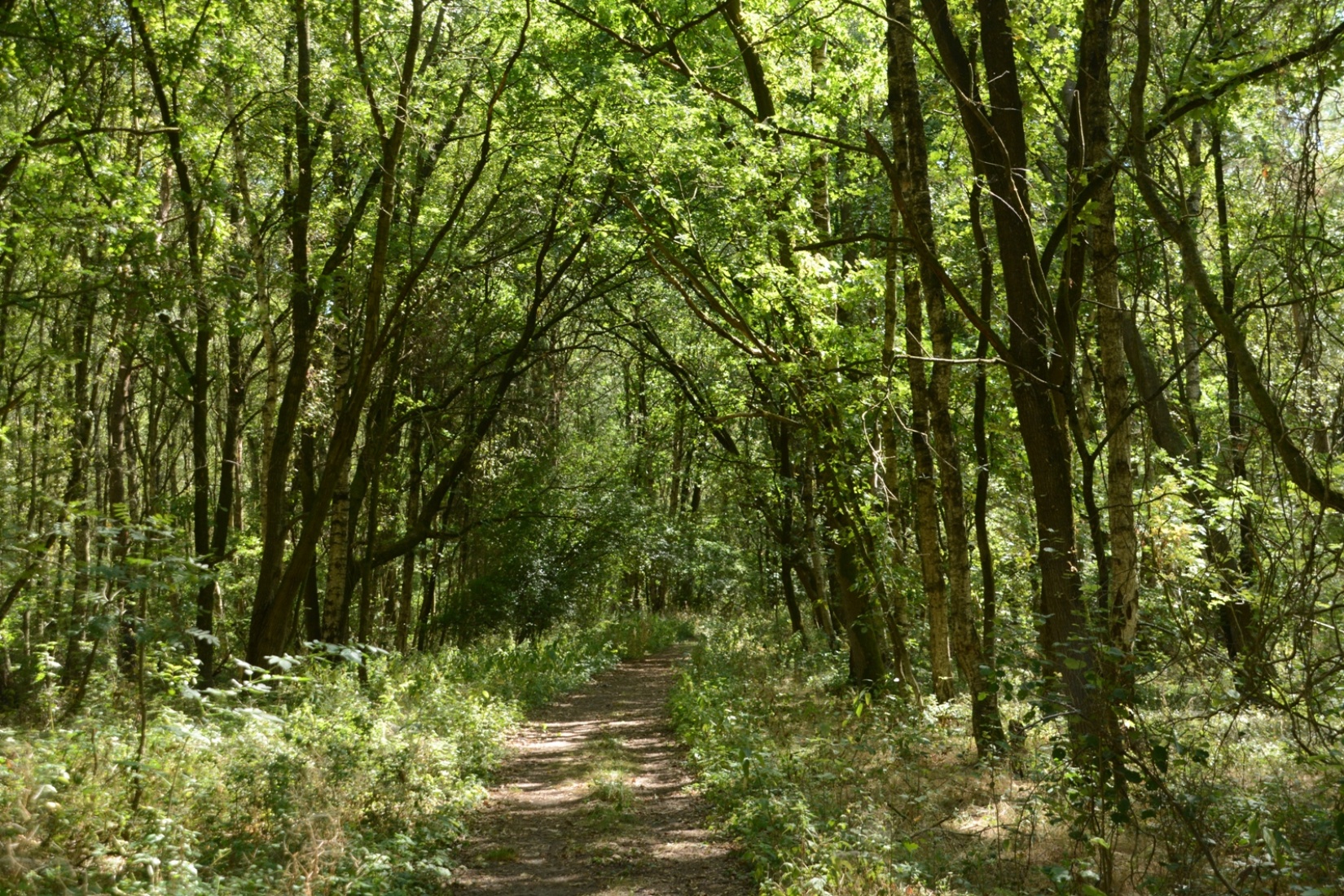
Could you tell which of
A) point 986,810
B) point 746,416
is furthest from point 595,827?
point 746,416

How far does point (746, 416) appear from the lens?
400 inches

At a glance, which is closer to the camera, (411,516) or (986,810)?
(986,810)

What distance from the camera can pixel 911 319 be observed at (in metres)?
9.96

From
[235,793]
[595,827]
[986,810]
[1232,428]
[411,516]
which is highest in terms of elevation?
[1232,428]

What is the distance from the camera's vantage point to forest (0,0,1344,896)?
17.4ft

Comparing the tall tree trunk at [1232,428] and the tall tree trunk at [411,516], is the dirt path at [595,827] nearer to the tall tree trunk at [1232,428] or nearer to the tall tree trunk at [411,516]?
the tall tree trunk at [1232,428]

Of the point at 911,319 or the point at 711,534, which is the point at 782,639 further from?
the point at 911,319

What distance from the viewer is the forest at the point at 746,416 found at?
5.32 meters

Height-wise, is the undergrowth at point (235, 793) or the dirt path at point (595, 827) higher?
the undergrowth at point (235, 793)

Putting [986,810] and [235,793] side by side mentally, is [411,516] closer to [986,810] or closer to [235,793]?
[235,793]

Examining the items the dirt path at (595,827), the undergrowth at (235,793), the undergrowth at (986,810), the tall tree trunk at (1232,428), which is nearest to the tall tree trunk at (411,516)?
the dirt path at (595,827)

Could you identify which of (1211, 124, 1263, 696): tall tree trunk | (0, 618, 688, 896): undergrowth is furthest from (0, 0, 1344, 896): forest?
(1211, 124, 1263, 696): tall tree trunk

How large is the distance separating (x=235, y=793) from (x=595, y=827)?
287 cm

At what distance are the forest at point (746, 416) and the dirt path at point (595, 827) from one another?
0.11 metres
